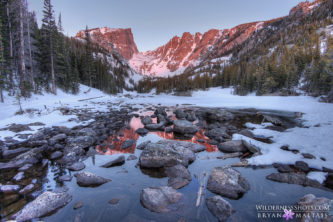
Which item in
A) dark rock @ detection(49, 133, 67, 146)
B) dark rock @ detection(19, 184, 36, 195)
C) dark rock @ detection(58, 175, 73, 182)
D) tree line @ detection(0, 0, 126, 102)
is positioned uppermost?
tree line @ detection(0, 0, 126, 102)

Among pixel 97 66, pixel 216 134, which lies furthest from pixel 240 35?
pixel 216 134

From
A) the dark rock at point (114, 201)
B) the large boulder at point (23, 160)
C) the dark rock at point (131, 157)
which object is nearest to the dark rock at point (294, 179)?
the dark rock at point (114, 201)

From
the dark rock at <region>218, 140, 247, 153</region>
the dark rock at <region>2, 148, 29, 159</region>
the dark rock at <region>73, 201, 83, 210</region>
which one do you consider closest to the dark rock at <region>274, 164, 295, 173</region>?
the dark rock at <region>218, 140, 247, 153</region>

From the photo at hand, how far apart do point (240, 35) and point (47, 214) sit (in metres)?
226

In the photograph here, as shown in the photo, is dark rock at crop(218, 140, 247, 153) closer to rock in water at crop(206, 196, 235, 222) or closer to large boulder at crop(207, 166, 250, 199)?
large boulder at crop(207, 166, 250, 199)

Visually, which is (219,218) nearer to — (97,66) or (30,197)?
(30,197)

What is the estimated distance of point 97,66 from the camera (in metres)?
53.9

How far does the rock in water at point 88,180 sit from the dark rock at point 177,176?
2275mm

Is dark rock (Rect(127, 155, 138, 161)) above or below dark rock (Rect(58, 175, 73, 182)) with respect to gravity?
below

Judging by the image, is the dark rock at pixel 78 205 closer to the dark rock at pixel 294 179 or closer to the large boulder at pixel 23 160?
the large boulder at pixel 23 160

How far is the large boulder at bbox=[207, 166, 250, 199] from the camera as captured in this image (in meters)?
4.09

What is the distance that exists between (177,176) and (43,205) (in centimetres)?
385

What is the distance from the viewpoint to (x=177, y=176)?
4.94m

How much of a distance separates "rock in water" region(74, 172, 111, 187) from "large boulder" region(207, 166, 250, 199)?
3.66 meters
